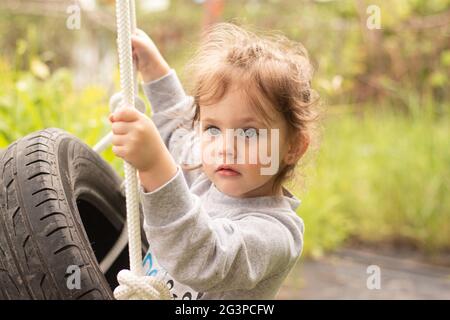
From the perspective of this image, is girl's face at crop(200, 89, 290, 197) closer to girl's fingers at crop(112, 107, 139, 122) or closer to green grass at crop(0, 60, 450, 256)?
girl's fingers at crop(112, 107, 139, 122)

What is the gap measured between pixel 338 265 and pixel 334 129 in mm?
1324

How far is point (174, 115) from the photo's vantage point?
5.39 feet

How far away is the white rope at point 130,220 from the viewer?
1.13 metres

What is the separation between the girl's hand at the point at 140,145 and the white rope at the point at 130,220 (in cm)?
8

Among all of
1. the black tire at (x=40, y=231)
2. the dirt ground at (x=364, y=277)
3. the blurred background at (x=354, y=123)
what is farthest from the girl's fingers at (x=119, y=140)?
the dirt ground at (x=364, y=277)

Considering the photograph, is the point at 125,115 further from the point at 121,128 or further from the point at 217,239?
the point at 217,239

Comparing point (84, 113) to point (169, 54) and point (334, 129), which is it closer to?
point (334, 129)

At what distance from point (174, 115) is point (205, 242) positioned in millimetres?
640

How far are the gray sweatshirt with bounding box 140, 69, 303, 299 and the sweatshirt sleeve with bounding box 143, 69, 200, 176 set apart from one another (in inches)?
1.4

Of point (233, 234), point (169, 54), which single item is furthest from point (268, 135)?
point (169, 54)

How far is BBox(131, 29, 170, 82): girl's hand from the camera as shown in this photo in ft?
5.21

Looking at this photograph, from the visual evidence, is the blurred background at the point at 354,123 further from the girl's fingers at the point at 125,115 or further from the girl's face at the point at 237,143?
the girl's fingers at the point at 125,115

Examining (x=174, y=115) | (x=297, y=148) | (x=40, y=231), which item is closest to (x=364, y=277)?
(x=174, y=115)

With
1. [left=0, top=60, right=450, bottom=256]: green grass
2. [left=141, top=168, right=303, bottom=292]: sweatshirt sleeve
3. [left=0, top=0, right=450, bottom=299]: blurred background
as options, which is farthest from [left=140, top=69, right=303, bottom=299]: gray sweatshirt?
[left=0, top=60, right=450, bottom=256]: green grass
